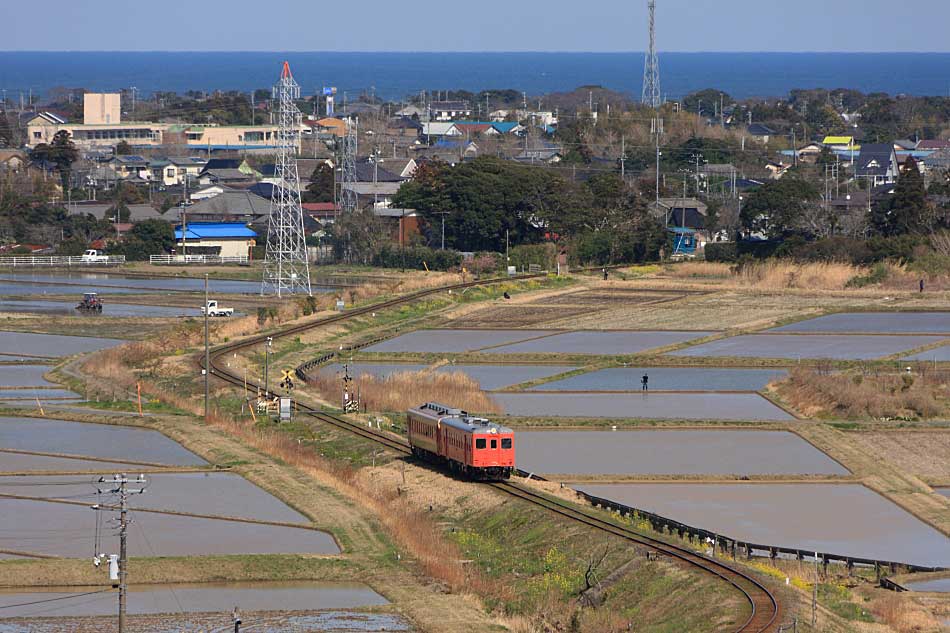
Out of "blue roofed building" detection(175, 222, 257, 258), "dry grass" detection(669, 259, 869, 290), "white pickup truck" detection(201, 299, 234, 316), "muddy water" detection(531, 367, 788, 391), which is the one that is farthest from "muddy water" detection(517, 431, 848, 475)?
"blue roofed building" detection(175, 222, 257, 258)

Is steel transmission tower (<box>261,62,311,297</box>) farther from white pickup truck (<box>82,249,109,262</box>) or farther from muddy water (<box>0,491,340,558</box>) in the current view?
muddy water (<box>0,491,340,558</box>)

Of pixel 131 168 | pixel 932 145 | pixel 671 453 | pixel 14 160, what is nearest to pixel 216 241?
pixel 14 160

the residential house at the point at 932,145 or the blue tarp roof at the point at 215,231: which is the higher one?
the residential house at the point at 932,145

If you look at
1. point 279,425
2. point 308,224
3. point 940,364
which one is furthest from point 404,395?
point 308,224

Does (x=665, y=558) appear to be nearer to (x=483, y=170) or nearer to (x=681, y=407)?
(x=681, y=407)

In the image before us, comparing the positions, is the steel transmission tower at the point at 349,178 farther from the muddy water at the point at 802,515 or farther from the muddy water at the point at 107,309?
the muddy water at the point at 802,515

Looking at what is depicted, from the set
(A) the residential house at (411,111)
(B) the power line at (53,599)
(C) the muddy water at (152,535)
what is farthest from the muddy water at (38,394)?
(A) the residential house at (411,111)
